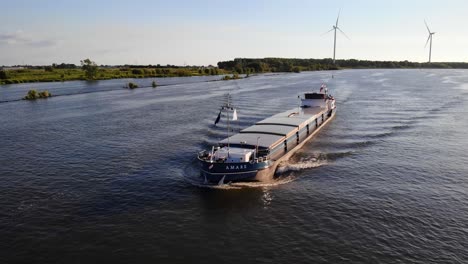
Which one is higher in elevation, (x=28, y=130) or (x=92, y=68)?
(x=92, y=68)

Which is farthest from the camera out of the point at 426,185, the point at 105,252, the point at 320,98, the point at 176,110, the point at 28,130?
the point at 176,110

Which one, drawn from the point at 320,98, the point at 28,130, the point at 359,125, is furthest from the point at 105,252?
the point at 320,98

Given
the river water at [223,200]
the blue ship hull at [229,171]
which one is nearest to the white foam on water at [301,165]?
the river water at [223,200]

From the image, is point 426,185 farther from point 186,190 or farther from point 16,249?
point 16,249

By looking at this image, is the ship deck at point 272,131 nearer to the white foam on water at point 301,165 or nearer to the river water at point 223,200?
the white foam on water at point 301,165

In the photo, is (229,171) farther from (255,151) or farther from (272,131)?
(272,131)

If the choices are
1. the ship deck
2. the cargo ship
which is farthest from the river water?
the ship deck

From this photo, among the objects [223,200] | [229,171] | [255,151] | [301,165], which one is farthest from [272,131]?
[223,200]
